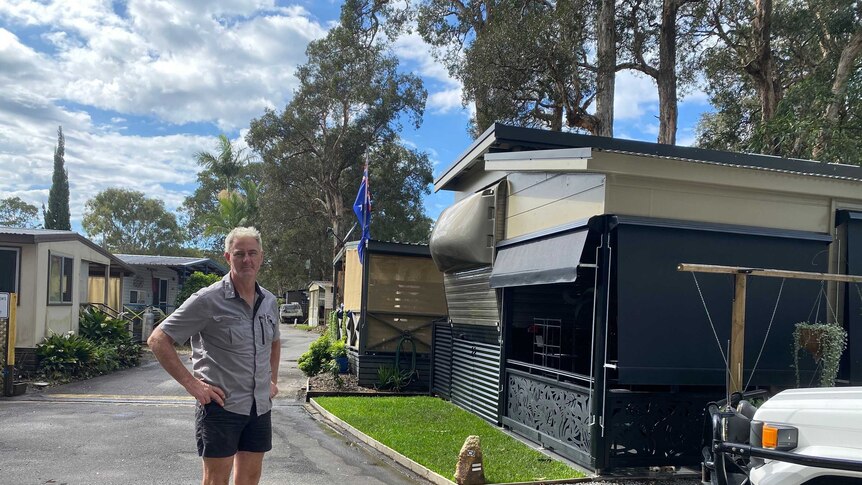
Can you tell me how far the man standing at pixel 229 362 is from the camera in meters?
3.30

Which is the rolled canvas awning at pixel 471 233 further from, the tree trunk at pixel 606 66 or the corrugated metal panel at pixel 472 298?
the tree trunk at pixel 606 66

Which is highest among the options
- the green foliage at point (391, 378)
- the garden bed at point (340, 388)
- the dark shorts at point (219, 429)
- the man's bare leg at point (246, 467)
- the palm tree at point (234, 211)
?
the palm tree at point (234, 211)

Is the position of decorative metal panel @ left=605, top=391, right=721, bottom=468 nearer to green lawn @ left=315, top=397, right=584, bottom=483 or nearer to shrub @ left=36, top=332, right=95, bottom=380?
green lawn @ left=315, top=397, right=584, bottom=483

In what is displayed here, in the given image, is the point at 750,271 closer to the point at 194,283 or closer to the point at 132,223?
the point at 194,283

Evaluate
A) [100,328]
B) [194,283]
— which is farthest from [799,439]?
[194,283]

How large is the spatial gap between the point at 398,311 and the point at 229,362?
9.07 meters

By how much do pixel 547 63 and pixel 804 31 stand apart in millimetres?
7016

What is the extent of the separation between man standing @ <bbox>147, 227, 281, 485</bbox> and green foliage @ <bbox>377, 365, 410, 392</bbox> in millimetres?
8570

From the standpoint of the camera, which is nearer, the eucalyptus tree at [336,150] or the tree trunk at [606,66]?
the tree trunk at [606,66]

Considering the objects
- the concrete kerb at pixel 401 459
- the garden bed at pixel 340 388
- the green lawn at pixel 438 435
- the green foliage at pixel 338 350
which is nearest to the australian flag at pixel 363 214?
the green foliage at pixel 338 350

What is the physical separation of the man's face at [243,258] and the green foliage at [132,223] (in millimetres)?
61246

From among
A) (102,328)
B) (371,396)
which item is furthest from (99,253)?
(371,396)

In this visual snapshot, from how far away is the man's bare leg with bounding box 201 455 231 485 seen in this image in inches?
130

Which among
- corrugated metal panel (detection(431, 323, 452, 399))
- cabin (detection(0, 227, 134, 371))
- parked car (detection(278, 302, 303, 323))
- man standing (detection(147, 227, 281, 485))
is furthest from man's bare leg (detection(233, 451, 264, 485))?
parked car (detection(278, 302, 303, 323))
